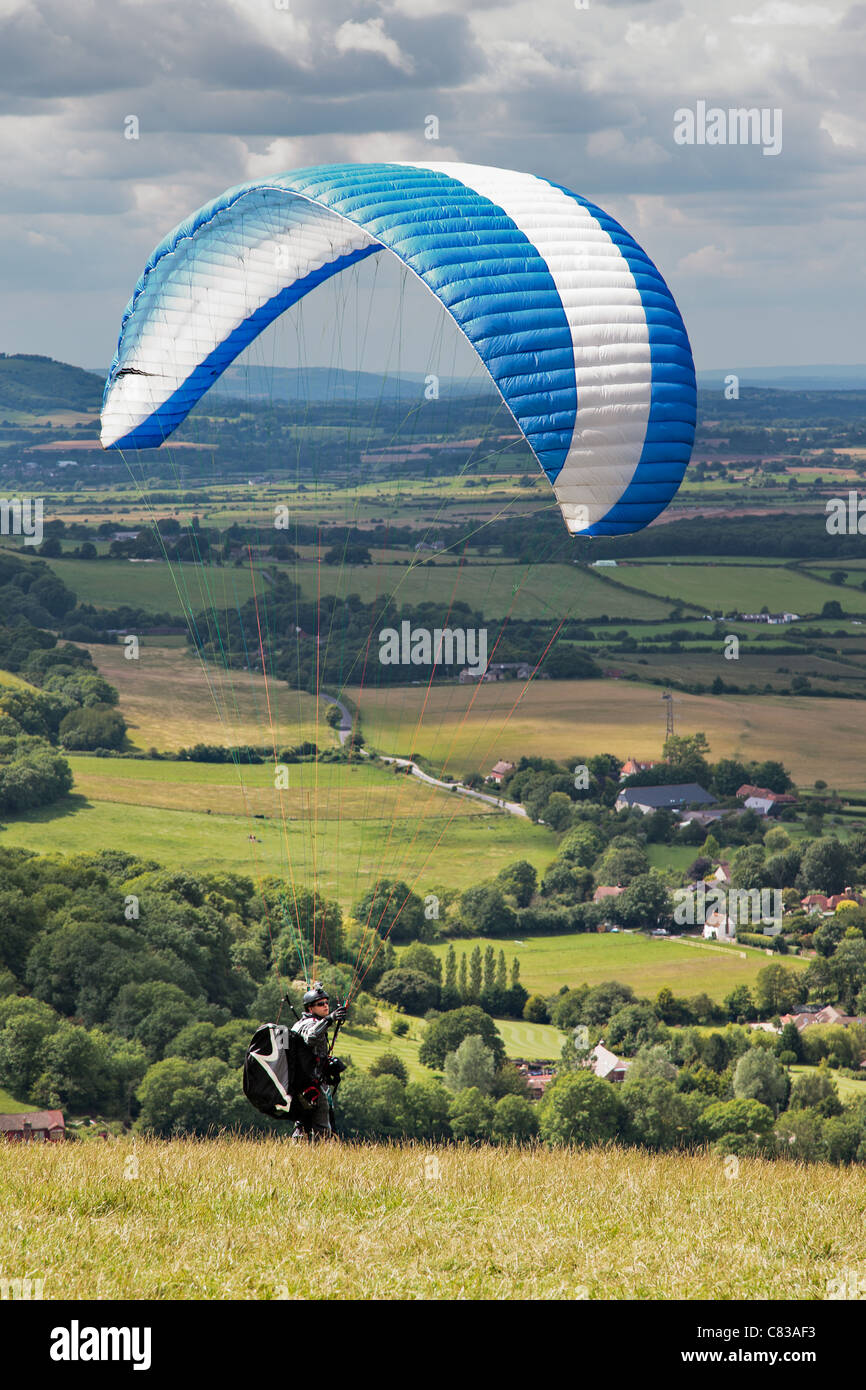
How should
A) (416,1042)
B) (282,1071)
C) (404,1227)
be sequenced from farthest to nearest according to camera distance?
(416,1042), (282,1071), (404,1227)

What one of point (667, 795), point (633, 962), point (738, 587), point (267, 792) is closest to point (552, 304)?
point (633, 962)

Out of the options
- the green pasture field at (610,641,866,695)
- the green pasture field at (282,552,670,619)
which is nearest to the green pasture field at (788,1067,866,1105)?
the green pasture field at (610,641,866,695)

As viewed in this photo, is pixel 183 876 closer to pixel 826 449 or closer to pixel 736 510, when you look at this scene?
pixel 736 510

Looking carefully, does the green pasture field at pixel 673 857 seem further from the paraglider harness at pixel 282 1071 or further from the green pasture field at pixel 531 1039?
the paraglider harness at pixel 282 1071

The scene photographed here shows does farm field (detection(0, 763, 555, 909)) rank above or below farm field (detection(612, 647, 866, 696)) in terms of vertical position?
below

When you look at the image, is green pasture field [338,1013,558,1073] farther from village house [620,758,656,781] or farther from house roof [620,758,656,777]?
house roof [620,758,656,777]

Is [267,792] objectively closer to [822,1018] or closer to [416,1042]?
[416,1042]

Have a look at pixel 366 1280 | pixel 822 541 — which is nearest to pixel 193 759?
pixel 822 541
